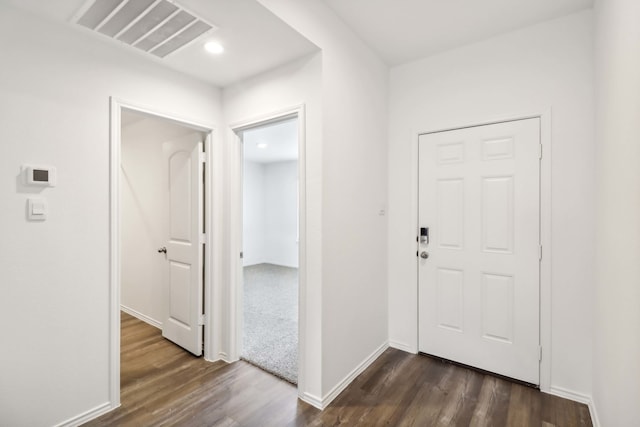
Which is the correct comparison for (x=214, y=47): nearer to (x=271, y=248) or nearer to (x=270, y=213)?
(x=270, y=213)

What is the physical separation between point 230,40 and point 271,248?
596cm

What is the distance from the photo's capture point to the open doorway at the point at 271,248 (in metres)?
2.79

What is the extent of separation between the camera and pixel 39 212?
1.68 meters

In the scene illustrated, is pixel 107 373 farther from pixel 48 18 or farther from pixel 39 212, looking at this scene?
pixel 48 18

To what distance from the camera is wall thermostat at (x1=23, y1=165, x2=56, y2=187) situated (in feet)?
5.37

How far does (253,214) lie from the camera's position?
7.30 m

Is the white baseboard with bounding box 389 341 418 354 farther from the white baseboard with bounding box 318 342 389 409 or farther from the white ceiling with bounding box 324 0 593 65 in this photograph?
the white ceiling with bounding box 324 0 593 65

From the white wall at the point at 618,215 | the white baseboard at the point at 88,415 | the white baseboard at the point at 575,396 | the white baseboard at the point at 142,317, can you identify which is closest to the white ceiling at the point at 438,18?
the white wall at the point at 618,215

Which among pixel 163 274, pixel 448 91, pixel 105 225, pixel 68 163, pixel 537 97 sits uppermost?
pixel 448 91

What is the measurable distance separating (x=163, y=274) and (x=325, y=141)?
7.58 feet

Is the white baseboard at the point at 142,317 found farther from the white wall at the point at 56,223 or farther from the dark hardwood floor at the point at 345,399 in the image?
the white wall at the point at 56,223

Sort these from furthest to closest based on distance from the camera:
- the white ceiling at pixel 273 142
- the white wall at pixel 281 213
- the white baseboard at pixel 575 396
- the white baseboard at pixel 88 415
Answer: the white wall at pixel 281 213 → the white ceiling at pixel 273 142 → the white baseboard at pixel 575 396 → the white baseboard at pixel 88 415

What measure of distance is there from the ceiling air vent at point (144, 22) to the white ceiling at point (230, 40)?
58 millimetres

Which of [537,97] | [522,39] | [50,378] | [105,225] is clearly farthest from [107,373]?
[522,39]
